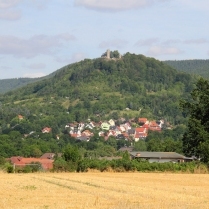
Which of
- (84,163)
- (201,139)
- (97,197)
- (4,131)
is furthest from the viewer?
(4,131)

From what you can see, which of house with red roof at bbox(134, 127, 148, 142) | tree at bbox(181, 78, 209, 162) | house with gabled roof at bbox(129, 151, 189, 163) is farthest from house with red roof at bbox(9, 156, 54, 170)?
house with red roof at bbox(134, 127, 148, 142)

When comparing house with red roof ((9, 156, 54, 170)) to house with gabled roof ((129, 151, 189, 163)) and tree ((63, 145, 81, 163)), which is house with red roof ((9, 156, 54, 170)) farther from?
house with gabled roof ((129, 151, 189, 163))

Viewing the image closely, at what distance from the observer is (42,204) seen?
2177 centimetres

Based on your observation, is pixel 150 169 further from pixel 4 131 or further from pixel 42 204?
pixel 4 131

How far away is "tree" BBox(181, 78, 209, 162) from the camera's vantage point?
2367 inches

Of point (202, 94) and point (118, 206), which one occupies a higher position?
point (202, 94)

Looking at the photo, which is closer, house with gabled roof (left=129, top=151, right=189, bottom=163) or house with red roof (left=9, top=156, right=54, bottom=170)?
house with red roof (left=9, top=156, right=54, bottom=170)

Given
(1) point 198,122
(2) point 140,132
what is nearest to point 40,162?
(1) point 198,122

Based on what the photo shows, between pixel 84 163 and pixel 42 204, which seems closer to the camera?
pixel 42 204

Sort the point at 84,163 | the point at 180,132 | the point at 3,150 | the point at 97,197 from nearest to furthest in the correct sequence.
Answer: the point at 97,197 < the point at 84,163 < the point at 3,150 < the point at 180,132

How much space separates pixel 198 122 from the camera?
6069 cm

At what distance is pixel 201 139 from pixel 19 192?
35487mm

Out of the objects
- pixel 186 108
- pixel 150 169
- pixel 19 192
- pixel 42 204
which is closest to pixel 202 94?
pixel 186 108

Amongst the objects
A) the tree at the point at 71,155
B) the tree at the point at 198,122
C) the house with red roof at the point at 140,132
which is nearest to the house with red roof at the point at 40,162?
the tree at the point at 71,155
